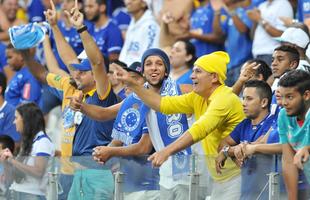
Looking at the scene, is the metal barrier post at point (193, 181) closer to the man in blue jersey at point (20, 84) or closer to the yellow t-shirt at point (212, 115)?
the yellow t-shirt at point (212, 115)

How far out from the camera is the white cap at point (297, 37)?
33.1 ft

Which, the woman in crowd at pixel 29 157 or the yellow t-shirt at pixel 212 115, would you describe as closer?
the yellow t-shirt at pixel 212 115

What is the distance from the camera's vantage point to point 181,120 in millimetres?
9484

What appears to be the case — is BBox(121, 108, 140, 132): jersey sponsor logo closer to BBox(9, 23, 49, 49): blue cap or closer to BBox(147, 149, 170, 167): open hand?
BBox(147, 149, 170, 167): open hand

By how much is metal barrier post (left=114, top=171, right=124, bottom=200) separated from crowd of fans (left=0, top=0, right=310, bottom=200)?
0.18 feet

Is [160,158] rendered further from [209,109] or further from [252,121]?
[252,121]

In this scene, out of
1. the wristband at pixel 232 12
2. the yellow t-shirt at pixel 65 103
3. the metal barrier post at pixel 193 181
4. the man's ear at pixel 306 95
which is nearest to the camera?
the man's ear at pixel 306 95

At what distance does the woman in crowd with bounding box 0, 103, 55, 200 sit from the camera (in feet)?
32.7

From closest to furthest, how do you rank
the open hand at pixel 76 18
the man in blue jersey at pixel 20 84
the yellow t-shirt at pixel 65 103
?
the open hand at pixel 76 18, the yellow t-shirt at pixel 65 103, the man in blue jersey at pixel 20 84

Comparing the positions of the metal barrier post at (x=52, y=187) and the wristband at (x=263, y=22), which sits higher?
the wristband at (x=263, y=22)

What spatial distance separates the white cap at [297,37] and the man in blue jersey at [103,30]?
431cm

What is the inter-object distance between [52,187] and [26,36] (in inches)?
92.7

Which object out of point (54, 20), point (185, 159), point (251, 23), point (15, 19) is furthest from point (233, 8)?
point (185, 159)

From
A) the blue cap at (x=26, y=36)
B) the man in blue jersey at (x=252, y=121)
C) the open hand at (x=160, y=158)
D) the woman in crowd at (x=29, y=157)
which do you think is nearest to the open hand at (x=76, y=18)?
the blue cap at (x=26, y=36)
